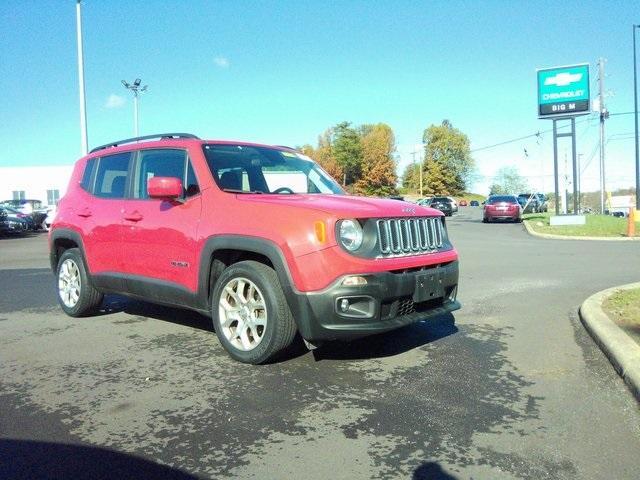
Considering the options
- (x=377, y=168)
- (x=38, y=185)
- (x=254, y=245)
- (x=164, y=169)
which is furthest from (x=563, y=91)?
(x=377, y=168)

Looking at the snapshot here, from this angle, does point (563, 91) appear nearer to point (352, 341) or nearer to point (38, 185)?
point (352, 341)

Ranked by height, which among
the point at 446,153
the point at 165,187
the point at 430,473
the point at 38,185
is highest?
the point at 446,153

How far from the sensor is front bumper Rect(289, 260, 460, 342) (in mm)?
4078

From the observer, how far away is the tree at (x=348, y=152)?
85812 mm

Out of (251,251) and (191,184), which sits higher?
(191,184)

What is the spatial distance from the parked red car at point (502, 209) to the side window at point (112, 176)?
28.3m

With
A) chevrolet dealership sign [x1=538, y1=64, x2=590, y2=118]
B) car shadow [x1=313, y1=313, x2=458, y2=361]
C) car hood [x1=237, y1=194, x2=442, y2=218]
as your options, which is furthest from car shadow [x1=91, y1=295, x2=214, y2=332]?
chevrolet dealership sign [x1=538, y1=64, x2=590, y2=118]

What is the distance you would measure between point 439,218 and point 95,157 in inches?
156

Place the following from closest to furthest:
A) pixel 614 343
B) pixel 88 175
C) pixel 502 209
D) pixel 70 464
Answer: pixel 70 464 < pixel 614 343 < pixel 88 175 < pixel 502 209

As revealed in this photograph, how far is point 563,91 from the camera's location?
88.1ft

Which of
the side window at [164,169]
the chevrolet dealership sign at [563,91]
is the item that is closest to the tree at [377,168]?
the chevrolet dealership sign at [563,91]

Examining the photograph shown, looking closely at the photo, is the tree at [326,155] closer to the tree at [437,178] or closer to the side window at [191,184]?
the tree at [437,178]

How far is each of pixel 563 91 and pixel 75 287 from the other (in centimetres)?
2599

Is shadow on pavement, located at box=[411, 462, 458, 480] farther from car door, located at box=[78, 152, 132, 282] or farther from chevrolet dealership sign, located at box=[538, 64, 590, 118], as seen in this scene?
chevrolet dealership sign, located at box=[538, 64, 590, 118]
